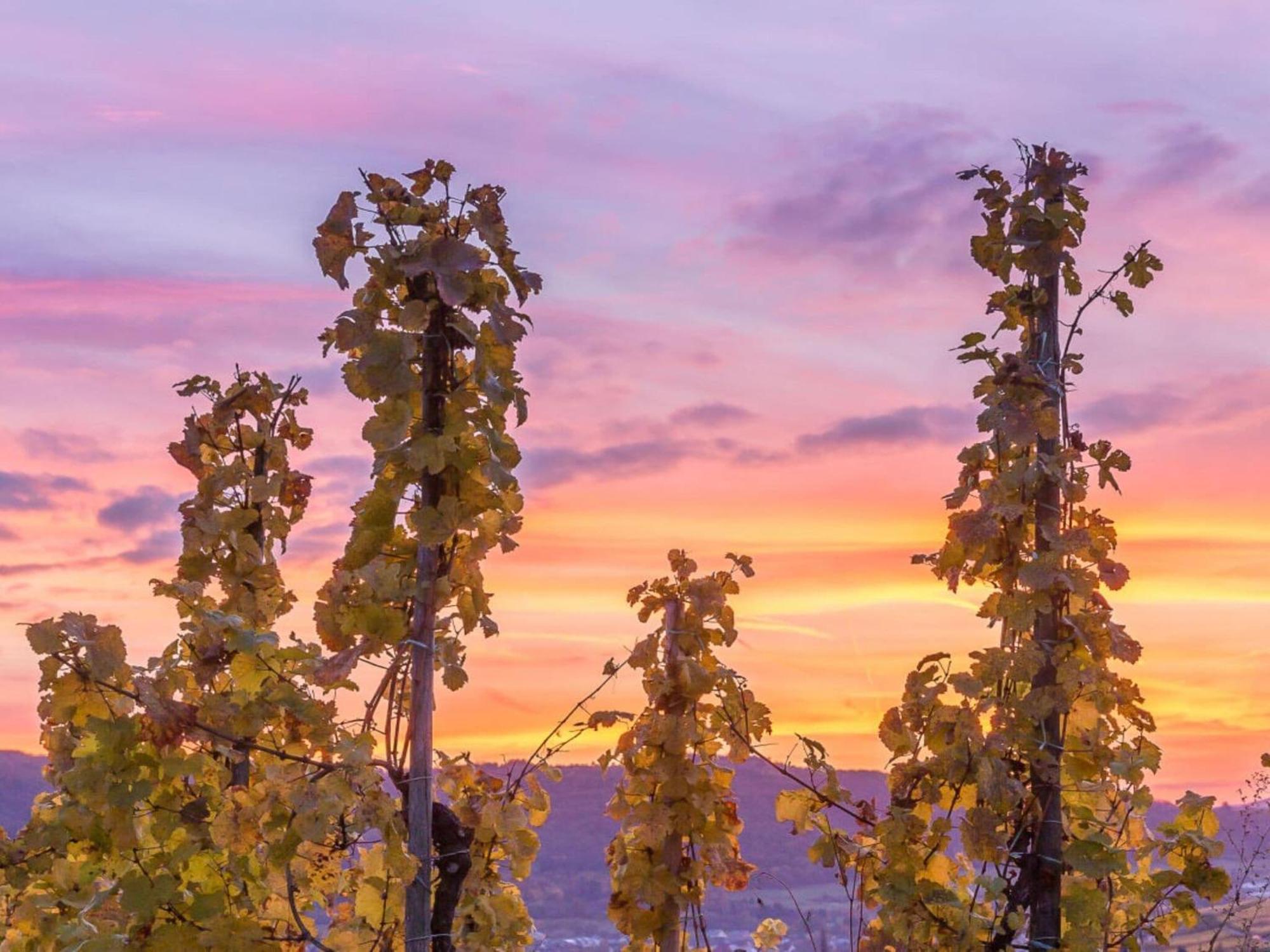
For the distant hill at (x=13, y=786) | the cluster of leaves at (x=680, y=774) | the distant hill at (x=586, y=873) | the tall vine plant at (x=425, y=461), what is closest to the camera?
the tall vine plant at (x=425, y=461)

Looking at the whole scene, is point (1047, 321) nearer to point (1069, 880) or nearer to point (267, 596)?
point (1069, 880)

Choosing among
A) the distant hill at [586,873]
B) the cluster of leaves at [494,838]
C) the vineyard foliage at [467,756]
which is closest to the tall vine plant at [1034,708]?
the vineyard foliage at [467,756]

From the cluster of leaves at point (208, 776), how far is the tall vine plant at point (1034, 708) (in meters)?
2.88

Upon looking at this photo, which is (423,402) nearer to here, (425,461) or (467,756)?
(425,461)

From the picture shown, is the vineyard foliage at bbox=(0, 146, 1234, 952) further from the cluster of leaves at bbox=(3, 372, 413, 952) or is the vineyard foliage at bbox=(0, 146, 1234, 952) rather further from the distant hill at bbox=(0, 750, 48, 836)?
the distant hill at bbox=(0, 750, 48, 836)

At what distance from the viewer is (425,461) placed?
6.43m

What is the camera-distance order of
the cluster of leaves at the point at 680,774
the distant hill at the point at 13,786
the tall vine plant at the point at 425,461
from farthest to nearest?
the distant hill at the point at 13,786
the cluster of leaves at the point at 680,774
the tall vine plant at the point at 425,461

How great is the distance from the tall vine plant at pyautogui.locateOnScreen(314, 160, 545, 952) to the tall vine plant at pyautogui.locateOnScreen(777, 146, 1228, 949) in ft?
8.22

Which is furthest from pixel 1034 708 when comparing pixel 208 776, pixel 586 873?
pixel 586 873

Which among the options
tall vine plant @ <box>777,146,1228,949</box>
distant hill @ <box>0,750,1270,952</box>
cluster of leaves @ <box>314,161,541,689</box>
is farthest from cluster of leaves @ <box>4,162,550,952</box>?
distant hill @ <box>0,750,1270,952</box>

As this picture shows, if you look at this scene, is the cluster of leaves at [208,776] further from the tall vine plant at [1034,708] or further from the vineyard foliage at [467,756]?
the tall vine plant at [1034,708]

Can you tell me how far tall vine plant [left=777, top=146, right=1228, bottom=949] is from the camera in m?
7.49

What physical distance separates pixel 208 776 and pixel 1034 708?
217 inches

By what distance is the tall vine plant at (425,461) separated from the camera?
21.2 feet
